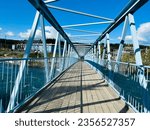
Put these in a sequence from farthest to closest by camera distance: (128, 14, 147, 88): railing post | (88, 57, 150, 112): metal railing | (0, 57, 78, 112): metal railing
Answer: (128, 14, 147, 88): railing post
(88, 57, 150, 112): metal railing
(0, 57, 78, 112): metal railing

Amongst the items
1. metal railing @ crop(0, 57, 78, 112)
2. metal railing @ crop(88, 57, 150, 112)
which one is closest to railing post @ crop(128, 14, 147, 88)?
metal railing @ crop(88, 57, 150, 112)

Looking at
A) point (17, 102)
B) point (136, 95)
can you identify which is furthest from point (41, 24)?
point (136, 95)

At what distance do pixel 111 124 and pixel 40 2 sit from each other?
3.96 meters

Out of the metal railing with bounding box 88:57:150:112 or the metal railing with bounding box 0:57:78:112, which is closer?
the metal railing with bounding box 0:57:78:112

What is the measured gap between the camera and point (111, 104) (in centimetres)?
549

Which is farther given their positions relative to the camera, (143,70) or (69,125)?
(143,70)

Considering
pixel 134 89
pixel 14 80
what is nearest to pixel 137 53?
pixel 134 89

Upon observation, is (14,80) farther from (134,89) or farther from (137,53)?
(137,53)

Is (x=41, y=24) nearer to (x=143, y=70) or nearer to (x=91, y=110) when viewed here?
(x=91, y=110)

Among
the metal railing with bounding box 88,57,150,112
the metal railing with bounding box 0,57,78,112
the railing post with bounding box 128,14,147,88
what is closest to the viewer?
the metal railing with bounding box 0,57,78,112

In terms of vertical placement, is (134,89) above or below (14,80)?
below

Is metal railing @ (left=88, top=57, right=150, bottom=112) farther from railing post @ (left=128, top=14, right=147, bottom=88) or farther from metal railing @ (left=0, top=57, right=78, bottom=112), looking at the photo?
metal railing @ (left=0, top=57, right=78, bottom=112)

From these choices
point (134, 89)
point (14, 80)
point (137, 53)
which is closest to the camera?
point (14, 80)

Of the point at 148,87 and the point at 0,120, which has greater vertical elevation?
the point at 148,87
